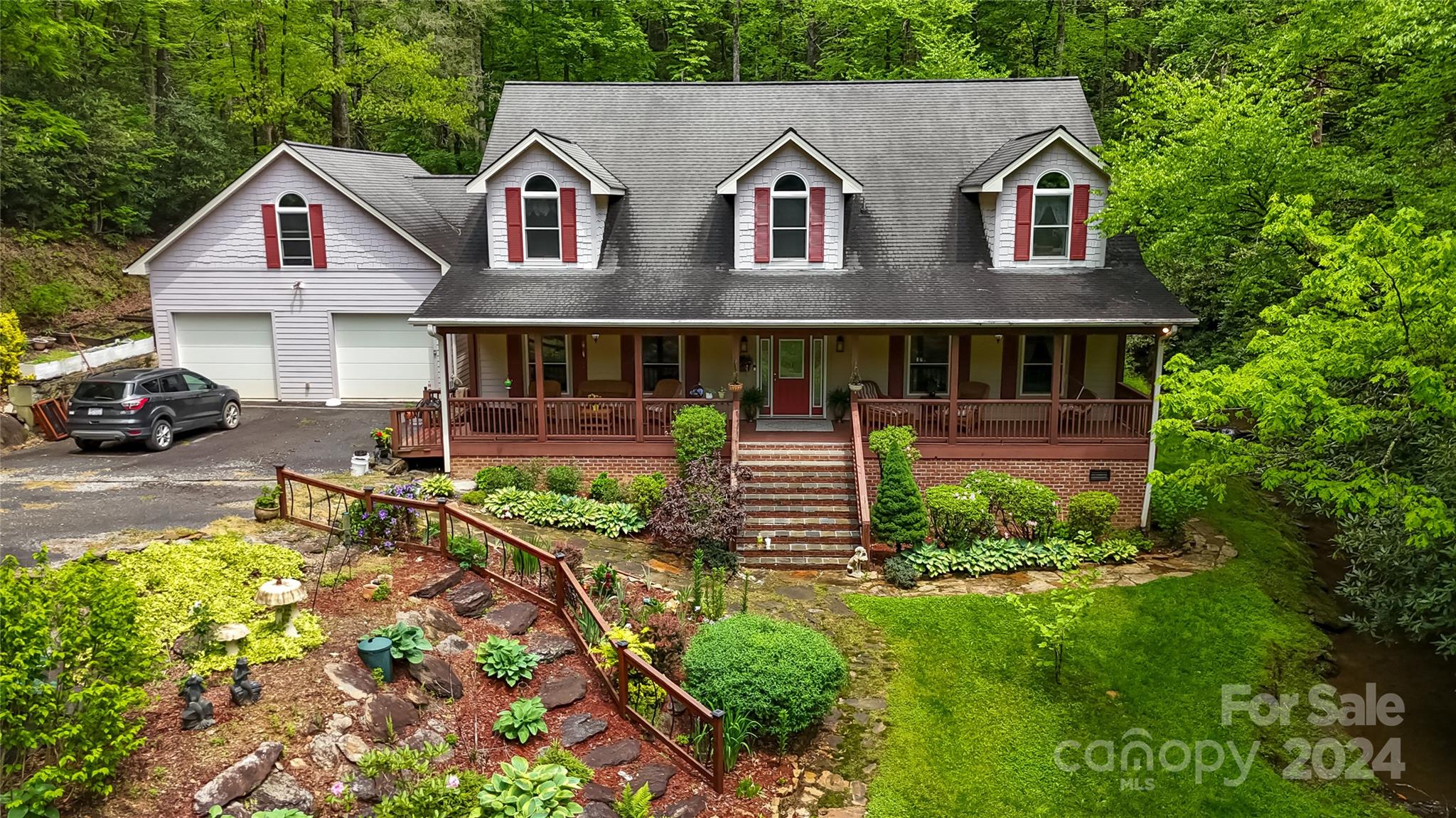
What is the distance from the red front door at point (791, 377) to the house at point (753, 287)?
50 mm

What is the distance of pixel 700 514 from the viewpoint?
1398 centimetres

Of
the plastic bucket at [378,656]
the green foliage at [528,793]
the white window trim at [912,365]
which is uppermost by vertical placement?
the white window trim at [912,365]

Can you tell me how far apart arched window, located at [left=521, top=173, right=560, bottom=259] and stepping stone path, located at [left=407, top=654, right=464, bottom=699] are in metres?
10.8

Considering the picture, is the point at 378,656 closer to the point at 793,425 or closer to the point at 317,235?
the point at 793,425

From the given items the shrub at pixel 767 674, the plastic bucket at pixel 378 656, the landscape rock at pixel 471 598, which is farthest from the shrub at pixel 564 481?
the plastic bucket at pixel 378 656

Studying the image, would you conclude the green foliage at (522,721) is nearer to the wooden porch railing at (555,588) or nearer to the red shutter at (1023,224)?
the wooden porch railing at (555,588)

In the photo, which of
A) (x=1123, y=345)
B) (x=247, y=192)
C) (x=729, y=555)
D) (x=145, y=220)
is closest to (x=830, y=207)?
(x=1123, y=345)

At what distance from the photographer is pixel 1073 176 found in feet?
56.3

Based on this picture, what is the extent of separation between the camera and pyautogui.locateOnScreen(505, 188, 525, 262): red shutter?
57.6ft

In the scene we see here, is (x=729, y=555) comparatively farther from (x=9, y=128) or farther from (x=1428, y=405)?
(x=9, y=128)

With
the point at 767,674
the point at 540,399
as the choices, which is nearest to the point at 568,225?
the point at 540,399

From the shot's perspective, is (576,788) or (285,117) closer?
(576,788)

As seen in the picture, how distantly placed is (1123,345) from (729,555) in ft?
32.0

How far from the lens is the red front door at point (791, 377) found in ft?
60.4
